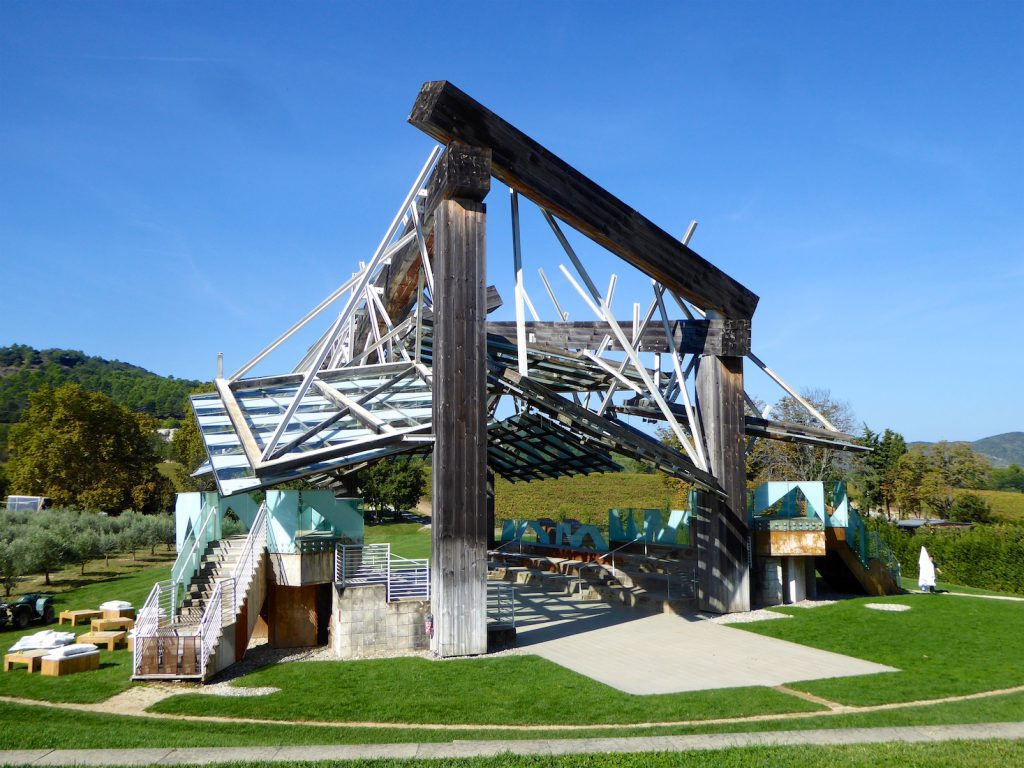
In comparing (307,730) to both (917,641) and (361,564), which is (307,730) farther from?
(917,641)

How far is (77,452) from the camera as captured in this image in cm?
4681

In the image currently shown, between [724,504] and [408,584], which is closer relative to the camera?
[408,584]

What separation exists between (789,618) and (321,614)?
38.4ft

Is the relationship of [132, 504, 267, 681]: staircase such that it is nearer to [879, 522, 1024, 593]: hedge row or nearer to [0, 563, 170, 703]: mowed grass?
[0, 563, 170, 703]: mowed grass

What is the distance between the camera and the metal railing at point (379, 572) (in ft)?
54.7

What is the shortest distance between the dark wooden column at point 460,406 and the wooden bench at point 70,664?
6.66 m

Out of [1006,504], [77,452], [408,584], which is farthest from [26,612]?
[1006,504]

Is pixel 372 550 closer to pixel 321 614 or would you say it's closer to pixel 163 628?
pixel 321 614

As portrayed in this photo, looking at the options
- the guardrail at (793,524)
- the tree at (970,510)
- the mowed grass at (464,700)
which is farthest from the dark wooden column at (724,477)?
the tree at (970,510)

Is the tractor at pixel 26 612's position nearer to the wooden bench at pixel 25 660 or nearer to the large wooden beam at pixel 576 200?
the wooden bench at pixel 25 660

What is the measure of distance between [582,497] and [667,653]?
43.3 meters

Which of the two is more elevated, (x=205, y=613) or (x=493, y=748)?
(x=205, y=613)

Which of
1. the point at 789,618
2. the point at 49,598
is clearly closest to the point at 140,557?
the point at 49,598

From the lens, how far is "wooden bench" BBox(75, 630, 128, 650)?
1784 centimetres
